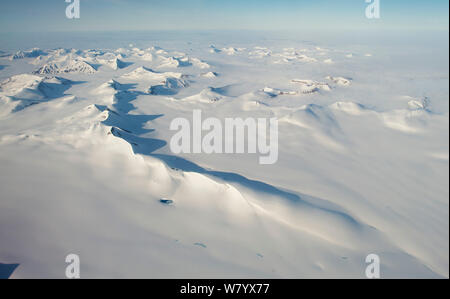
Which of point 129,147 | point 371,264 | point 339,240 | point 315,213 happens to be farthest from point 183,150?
point 371,264

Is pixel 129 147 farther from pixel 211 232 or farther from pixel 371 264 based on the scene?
pixel 371 264

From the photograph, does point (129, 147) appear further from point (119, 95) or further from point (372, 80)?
point (372, 80)

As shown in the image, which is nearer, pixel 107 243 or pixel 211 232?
pixel 107 243

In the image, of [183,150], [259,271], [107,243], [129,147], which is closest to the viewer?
[259,271]

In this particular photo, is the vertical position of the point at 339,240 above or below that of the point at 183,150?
below
